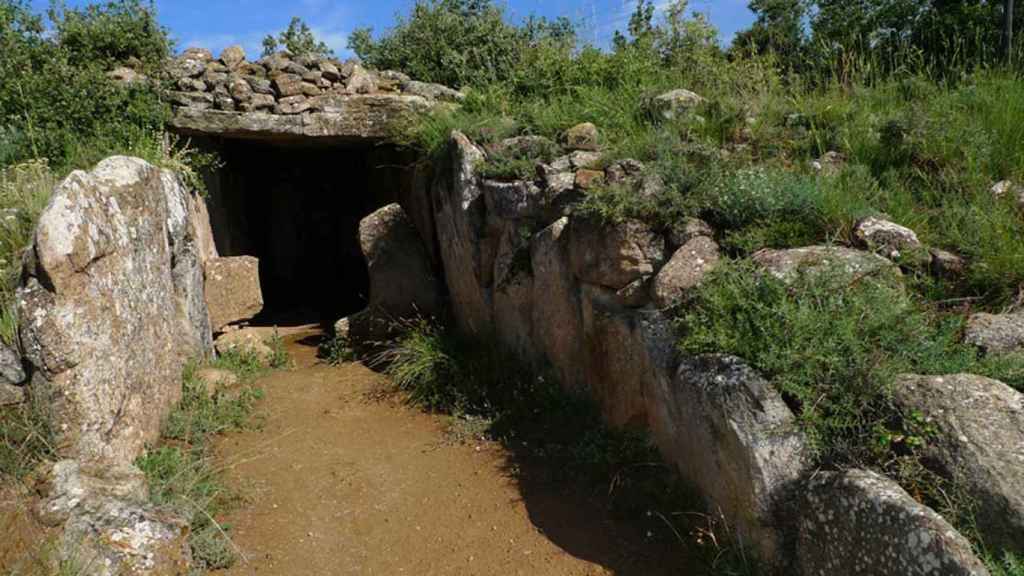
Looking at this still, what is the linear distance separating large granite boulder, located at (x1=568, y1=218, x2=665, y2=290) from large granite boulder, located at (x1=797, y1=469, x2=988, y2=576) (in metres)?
1.81

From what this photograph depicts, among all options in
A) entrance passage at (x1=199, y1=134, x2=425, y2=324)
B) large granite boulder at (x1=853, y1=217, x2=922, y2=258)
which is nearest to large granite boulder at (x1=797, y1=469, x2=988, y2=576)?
large granite boulder at (x1=853, y1=217, x2=922, y2=258)

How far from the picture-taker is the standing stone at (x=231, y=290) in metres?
7.73

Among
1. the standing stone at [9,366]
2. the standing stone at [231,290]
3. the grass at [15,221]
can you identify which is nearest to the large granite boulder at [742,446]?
the standing stone at [9,366]

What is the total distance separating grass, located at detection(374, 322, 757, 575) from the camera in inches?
158

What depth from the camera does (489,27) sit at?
921 cm

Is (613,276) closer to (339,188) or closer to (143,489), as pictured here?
(143,489)

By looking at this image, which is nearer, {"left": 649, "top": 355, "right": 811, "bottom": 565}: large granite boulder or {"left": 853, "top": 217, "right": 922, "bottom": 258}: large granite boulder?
{"left": 649, "top": 355, "right": 811, "bottom": 565}: large granite boulder

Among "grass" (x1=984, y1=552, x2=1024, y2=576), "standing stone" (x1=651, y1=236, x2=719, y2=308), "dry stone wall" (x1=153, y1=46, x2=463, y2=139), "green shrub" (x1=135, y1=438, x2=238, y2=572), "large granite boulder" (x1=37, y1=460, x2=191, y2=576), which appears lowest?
"green shrub" (x1=135, y1=438, x2=238, y2=572)

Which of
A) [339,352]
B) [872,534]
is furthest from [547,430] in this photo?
[339,352]

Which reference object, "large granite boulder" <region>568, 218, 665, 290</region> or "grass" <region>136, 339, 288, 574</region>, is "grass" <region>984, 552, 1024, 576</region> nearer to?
"large granite boulder" <region>568, 218, 665, 290</region>

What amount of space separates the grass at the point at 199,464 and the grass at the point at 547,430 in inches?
54.5

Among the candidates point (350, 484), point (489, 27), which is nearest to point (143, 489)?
point (350, 484)

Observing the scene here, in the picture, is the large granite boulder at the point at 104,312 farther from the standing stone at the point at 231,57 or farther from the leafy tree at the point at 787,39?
the leafy tree at the point at 787,39

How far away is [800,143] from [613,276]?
6.35 ft
